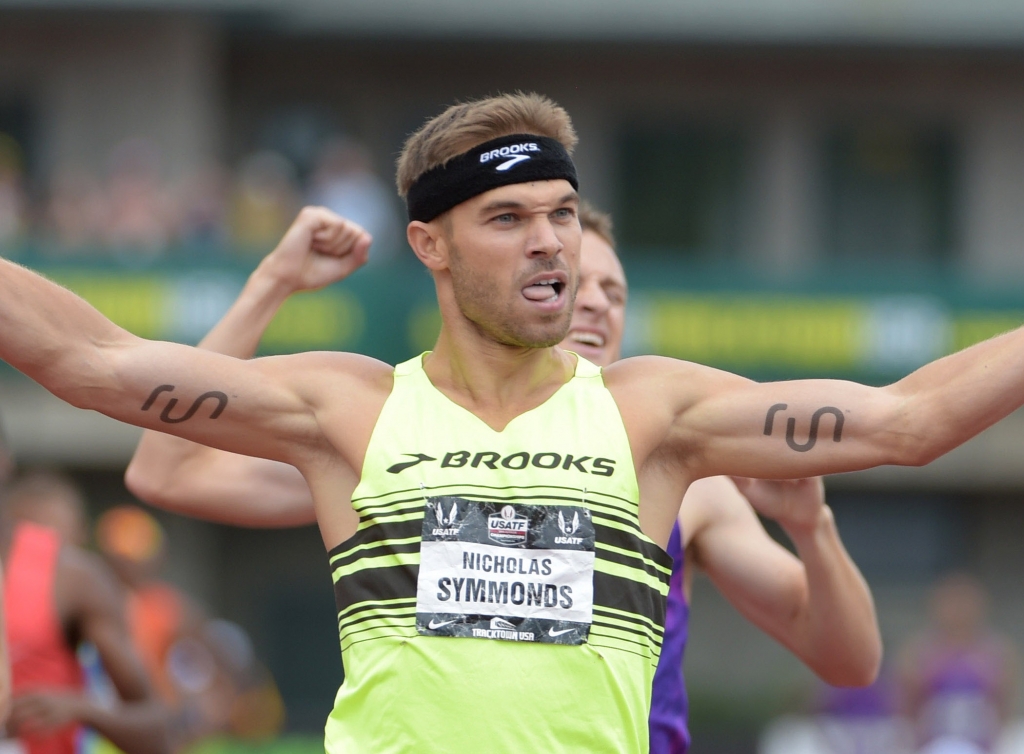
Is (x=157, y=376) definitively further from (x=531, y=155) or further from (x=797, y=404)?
(x=797, y=404)

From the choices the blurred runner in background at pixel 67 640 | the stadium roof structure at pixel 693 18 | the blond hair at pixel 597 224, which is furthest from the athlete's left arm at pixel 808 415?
the stadium roof structure at pixel 693 18

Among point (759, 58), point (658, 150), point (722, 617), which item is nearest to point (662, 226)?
point (658, 150)

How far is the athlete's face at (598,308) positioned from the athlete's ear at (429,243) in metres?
0.98

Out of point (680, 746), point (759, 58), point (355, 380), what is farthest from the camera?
point (759, 58)

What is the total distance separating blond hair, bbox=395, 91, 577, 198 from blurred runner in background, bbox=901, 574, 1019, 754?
9.38m

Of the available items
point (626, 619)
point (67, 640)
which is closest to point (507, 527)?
point (626, 619)

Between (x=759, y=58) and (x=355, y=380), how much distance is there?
57.2 ft

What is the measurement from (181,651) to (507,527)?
8.32m

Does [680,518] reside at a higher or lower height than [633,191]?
lower

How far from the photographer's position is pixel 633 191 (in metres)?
21.0

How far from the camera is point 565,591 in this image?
3.61 m

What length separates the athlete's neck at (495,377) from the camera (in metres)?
3.84

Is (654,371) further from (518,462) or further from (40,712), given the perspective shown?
(40,712)

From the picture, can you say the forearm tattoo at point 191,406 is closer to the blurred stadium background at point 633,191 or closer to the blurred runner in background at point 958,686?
the blurred runner in background at point 958,686
